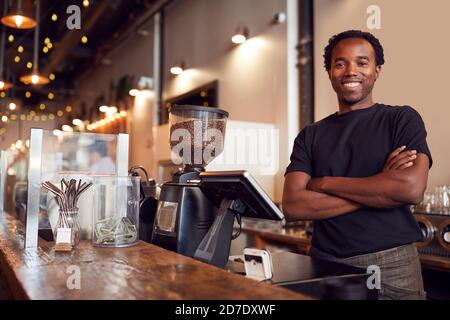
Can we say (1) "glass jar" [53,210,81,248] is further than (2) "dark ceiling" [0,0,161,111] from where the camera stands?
No

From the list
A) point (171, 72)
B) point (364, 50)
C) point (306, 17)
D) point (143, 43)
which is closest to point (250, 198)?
point (364, 50)

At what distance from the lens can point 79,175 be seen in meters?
1.83

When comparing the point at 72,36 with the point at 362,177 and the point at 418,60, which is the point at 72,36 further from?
the point at 362,177

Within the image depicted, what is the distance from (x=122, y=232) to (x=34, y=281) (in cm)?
54

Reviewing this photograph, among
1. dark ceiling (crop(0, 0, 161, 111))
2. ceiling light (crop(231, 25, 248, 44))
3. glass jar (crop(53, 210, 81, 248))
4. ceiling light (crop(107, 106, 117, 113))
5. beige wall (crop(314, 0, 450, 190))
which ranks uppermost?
dark ceiling (crop(0, 0, 161, 111))

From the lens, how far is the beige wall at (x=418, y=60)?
2674 millimetres

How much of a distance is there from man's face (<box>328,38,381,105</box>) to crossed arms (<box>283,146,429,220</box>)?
0.27 m

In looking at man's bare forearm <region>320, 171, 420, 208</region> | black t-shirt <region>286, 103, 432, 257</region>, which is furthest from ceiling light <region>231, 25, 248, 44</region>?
man's bare forearm <region>320, 171, 420, 208</region>

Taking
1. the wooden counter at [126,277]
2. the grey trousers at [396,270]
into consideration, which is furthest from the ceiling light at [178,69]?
the grey trousers at [396,270]

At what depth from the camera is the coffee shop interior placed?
3.84 feet

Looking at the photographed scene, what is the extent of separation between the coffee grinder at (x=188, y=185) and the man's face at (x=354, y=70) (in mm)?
469

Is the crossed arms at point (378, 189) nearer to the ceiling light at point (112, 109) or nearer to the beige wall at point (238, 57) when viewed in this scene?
the beige wall at point (238, 57)

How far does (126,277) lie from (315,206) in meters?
0.80

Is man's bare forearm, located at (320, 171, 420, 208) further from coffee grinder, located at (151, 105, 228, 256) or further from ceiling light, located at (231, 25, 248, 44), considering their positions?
ceiling light, located at (231, 25, 248, 44)
